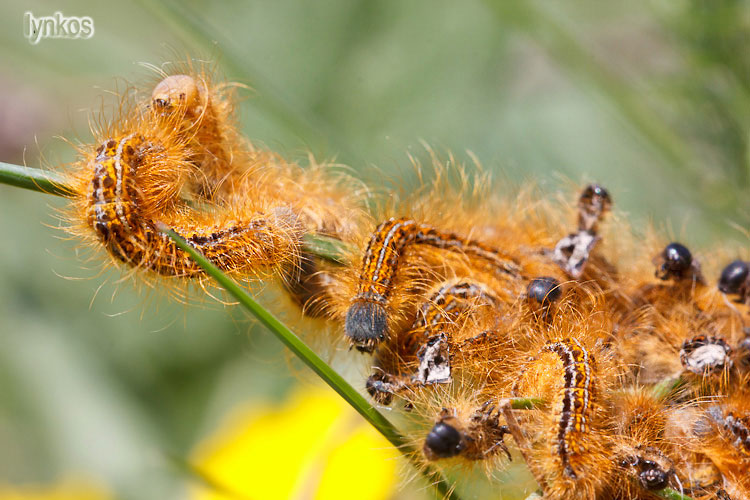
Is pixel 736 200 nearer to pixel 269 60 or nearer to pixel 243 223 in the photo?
pixel 243 223

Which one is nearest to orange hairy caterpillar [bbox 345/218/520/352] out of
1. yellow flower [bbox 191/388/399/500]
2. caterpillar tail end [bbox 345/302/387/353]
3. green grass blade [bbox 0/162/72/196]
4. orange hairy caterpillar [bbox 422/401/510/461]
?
caterpillar tail end [bbox 345/302/387/353]

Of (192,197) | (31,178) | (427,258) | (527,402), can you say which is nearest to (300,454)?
(427,258)

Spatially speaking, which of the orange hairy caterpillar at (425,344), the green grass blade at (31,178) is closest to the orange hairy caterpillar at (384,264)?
the orange hairy caterpillar at (425,344)

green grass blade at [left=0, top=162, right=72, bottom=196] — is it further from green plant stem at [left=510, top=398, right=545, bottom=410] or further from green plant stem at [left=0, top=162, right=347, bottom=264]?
green plant stem at [left=510, top=398, right=545, bottom=410]

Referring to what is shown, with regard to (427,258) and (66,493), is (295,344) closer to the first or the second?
(427,258)

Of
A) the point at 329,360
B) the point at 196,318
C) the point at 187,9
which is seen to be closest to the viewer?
the point at 329,360

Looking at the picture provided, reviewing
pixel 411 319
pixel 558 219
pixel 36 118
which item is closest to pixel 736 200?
pixel 558 219

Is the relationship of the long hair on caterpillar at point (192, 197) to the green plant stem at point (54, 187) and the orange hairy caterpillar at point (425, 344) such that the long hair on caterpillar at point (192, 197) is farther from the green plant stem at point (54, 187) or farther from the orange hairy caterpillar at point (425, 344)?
the orange hairy caterpillar at point (425, 344)

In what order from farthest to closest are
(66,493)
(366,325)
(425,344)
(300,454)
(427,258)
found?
(300,454)
(66,493)
(427,258)
(425,344)
(366,325)
